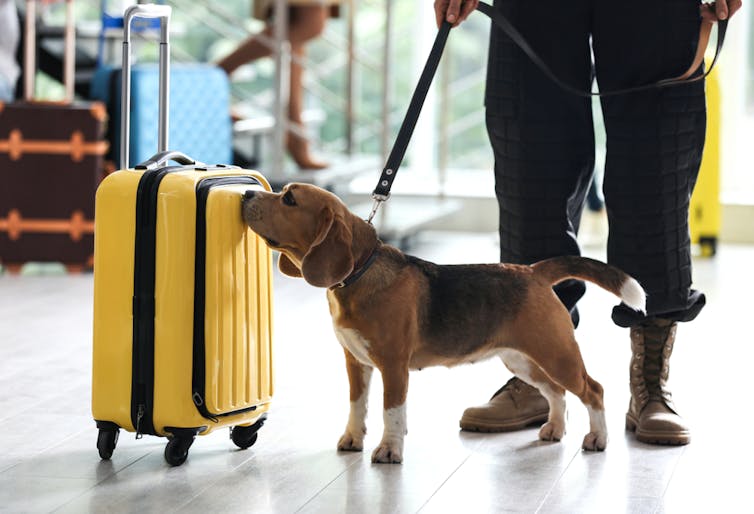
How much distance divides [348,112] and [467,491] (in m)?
3.61

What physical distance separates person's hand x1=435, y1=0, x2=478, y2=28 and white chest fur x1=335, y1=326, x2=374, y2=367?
0.61 metres

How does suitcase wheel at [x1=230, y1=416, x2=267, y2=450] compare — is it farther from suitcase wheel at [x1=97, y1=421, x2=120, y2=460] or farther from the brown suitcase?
the brown suitcase

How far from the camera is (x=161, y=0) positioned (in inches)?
207

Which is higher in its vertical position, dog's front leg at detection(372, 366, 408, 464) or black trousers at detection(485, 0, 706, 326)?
black trousers at detection(485, 0, 706, 326)

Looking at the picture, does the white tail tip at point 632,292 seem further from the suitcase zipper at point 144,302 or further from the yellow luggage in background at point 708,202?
the yellow luggage in background at point 708,202

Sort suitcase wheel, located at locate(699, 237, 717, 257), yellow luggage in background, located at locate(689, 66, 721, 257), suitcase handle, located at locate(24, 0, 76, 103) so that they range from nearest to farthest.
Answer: suitcase handle, located at locate(24, 0, 76, 103), yellow luggage in background, located at locate(689, 66, 721, 257), suitcase wheel, located at locate(699, 237, 717, 257)

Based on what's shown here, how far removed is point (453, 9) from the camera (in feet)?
7.38

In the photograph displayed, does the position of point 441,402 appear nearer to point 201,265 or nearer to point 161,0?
point 201,265

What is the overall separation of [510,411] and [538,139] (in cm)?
54

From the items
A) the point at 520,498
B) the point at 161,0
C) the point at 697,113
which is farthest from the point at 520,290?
the point at 161,0

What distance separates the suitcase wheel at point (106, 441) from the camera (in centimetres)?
211

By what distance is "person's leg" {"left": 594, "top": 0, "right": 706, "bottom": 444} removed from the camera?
7.56ft

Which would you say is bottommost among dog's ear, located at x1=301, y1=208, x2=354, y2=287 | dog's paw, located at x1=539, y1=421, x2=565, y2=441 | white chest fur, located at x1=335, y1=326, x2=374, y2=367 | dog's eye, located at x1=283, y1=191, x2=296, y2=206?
dog's paw, located at x1=539, y1=421, x2=565, y2=441

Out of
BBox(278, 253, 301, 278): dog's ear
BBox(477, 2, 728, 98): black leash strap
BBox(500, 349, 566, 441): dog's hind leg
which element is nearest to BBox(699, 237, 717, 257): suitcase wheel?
BBox(477, 2, 728, 98): black leash strap
